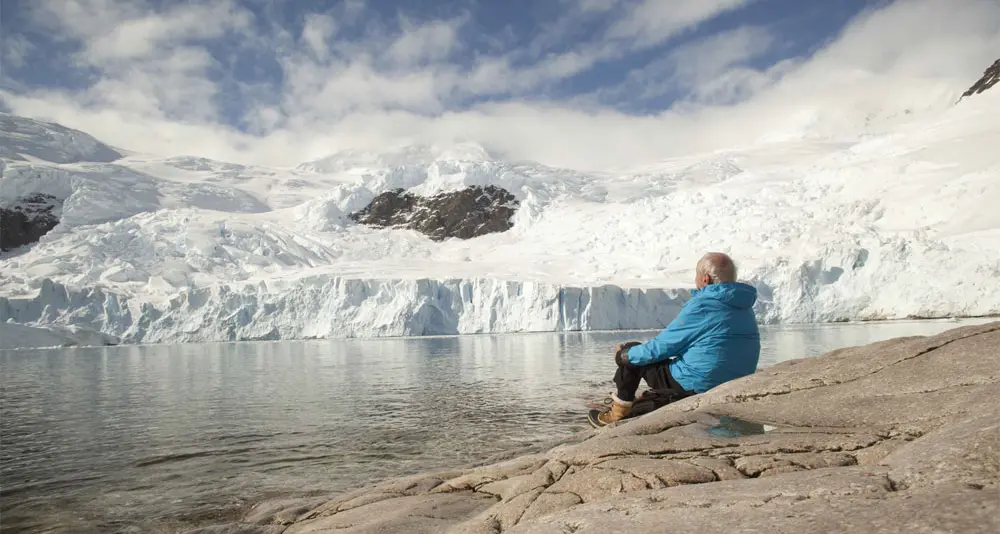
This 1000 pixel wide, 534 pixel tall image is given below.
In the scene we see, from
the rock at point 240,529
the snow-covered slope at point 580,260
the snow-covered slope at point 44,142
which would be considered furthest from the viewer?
the snow-covered slope at point 44,142

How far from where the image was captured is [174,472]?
515 centimetres

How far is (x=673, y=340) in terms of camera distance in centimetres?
395

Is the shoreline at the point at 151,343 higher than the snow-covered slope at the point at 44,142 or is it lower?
lower

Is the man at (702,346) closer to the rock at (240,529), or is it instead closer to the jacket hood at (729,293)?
the jacket hood at (729,293)

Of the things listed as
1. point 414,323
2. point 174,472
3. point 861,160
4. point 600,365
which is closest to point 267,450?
point 174,472

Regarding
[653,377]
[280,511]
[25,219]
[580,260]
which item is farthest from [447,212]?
[280,511]

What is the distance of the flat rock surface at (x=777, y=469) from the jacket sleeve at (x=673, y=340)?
1.45ft

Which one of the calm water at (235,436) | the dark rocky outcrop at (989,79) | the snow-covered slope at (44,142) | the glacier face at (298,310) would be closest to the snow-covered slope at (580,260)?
the glacier face at (298,310)

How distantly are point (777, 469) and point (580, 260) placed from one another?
48.5 metres

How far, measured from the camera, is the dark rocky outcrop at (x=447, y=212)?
69.4 metres

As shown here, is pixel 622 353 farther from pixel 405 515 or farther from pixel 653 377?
pixel 405 515

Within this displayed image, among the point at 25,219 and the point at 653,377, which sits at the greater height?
the point at 25,219

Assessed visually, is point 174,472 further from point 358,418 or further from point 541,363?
point 541,363

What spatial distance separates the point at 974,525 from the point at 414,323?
39.0m
